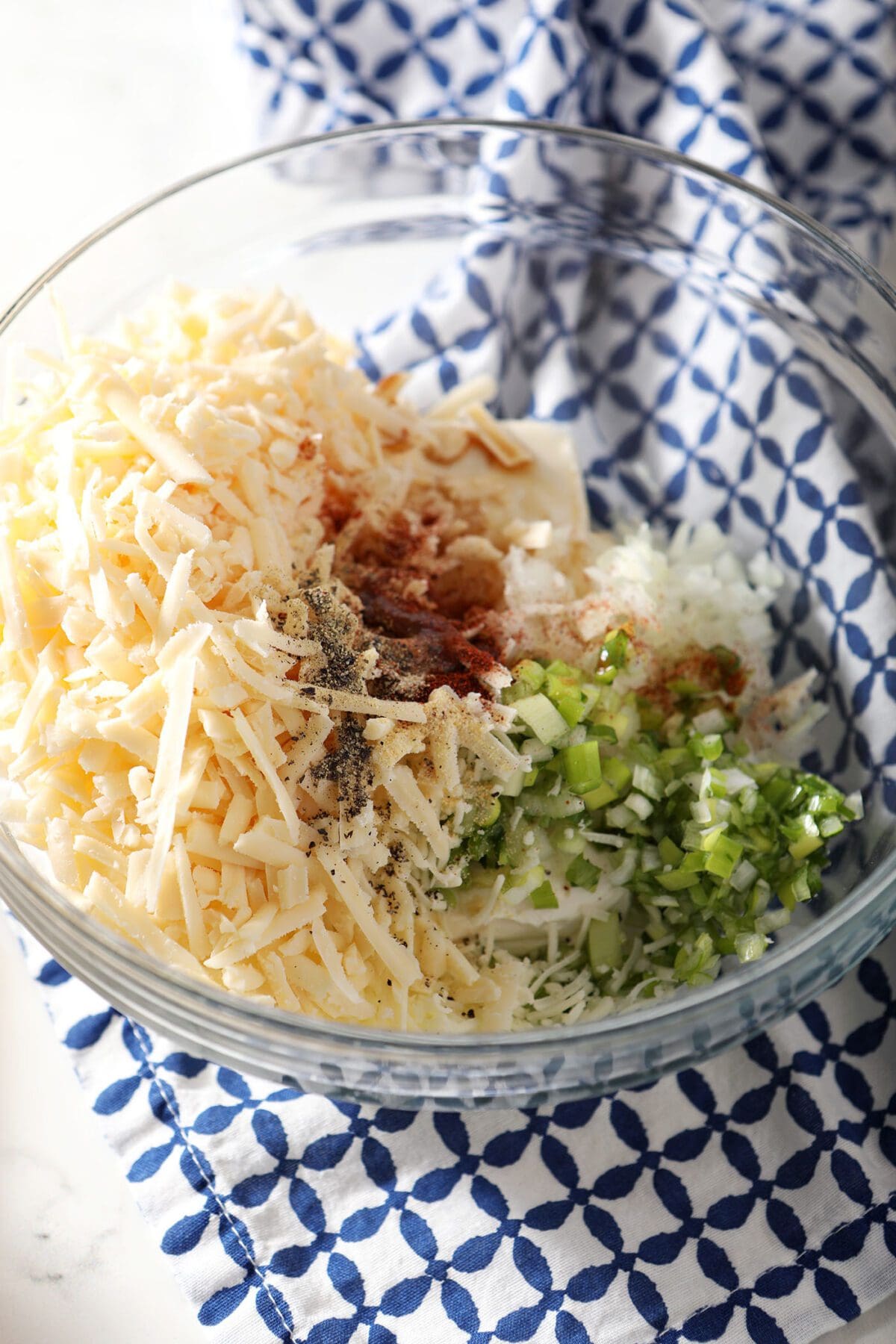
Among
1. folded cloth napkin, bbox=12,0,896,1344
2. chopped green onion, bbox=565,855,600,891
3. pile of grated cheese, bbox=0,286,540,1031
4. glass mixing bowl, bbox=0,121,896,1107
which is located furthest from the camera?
glass mixing bowl, bbox=0,121,896,1107

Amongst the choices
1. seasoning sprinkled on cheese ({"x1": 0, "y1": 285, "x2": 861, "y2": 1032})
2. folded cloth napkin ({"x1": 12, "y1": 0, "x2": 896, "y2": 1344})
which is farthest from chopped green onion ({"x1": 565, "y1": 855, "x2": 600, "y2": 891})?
folded cloth napkin ({"x1": 12, "y1": 0, "x2": 896, "y2": 1344})

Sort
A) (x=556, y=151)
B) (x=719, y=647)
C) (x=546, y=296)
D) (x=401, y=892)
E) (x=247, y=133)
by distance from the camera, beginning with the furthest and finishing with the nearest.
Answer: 1. (x=247, y=133)
2. (x=546, y=296)
3. (x=556, y=151)
4. (x=719, y=647)
5. (x=401, y=892)

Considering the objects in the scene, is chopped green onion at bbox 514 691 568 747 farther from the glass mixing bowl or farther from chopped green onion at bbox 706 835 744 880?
the glass mixing bowl

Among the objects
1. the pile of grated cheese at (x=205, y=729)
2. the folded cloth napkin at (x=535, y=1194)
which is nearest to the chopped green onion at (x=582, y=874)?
the pile of grated cheese at (x=205, y=729)

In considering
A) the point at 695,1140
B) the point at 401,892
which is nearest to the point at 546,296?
the point at 401,892

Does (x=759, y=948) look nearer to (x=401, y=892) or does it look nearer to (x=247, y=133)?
(x=401, y=892)

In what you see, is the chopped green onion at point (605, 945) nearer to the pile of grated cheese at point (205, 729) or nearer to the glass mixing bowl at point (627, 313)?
the pile of grated cheese at point (205, 729)

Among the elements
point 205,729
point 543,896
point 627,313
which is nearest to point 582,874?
point 543,896
